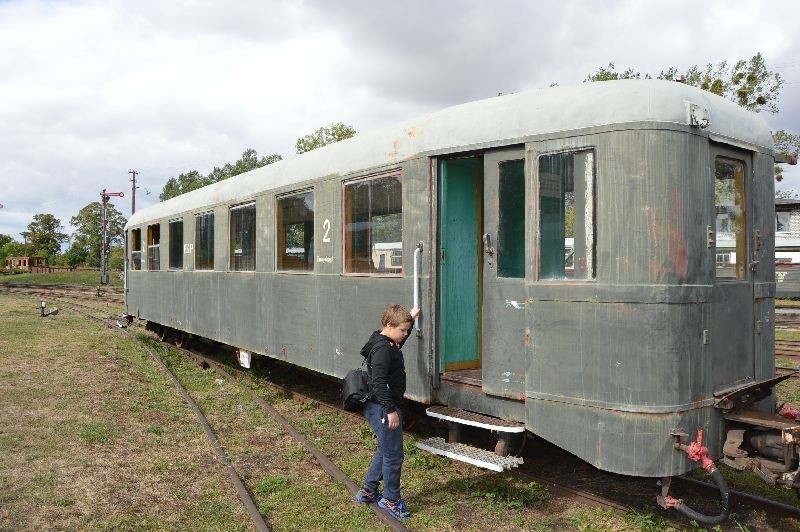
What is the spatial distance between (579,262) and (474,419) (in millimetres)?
1470

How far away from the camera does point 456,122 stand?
5.44 metres

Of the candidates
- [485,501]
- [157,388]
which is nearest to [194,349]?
[157,388]

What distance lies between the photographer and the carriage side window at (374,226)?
5922 millimetres

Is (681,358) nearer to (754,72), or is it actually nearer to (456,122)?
(456,122)

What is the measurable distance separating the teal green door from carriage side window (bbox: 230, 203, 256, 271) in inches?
154

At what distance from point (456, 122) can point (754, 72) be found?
2686 centimetres

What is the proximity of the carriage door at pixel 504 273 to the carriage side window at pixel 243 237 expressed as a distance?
14.6 feet

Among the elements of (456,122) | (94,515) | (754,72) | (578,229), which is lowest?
(94,515)

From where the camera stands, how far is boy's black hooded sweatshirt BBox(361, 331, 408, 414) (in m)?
4.75

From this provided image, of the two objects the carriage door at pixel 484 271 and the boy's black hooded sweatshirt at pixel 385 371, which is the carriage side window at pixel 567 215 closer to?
the carriage door at pixel 484 271

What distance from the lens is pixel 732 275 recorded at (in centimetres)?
482

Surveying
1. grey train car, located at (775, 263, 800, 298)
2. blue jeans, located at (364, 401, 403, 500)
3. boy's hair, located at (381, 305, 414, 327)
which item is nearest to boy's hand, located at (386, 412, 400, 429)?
blue jeans, located at (364, 401, 403, 500)

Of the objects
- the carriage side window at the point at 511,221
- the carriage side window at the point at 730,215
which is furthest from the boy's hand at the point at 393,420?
the carriage side window at the point at 730,215

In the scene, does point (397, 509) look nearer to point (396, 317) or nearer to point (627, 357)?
point (396, 317)
